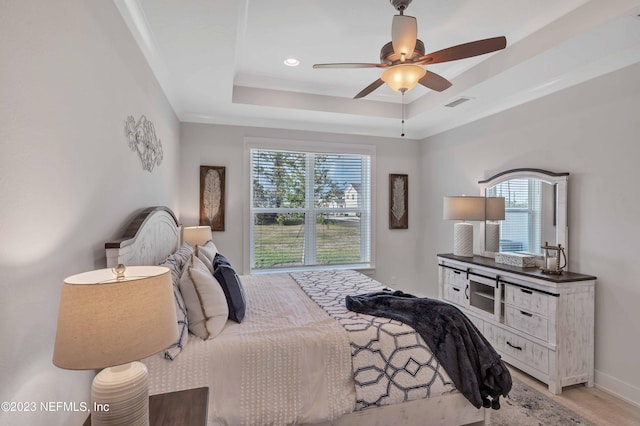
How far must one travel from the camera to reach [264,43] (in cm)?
286

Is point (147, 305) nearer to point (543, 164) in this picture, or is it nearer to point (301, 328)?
point (301, 328)

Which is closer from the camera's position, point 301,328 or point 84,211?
point 84,211

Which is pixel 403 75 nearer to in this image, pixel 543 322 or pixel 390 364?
pixel 390 364

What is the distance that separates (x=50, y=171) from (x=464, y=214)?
137 inches

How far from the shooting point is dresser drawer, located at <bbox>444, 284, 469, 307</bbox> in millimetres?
3511

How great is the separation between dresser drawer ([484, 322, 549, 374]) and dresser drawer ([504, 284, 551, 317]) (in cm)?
28

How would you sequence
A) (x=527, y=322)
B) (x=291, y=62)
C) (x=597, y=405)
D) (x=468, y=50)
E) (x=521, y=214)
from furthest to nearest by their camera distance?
(x=521, y=214) < (x=291, y=62) < (x=527, y=322) < (x=597, y=405) < (x=468, y=50)

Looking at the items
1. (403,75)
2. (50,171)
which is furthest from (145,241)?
(403,75)

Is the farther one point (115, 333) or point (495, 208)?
point (495, 208)

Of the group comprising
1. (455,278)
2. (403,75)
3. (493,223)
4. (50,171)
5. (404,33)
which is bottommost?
(455,278)

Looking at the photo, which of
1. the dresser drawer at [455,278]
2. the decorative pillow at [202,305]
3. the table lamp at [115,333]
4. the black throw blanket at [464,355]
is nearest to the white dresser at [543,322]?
the dresser drawer at [455,278]

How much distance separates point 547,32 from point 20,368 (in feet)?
11.2

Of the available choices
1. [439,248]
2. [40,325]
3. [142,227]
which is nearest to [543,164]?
[439,248]

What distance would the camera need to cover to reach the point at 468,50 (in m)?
1.97
